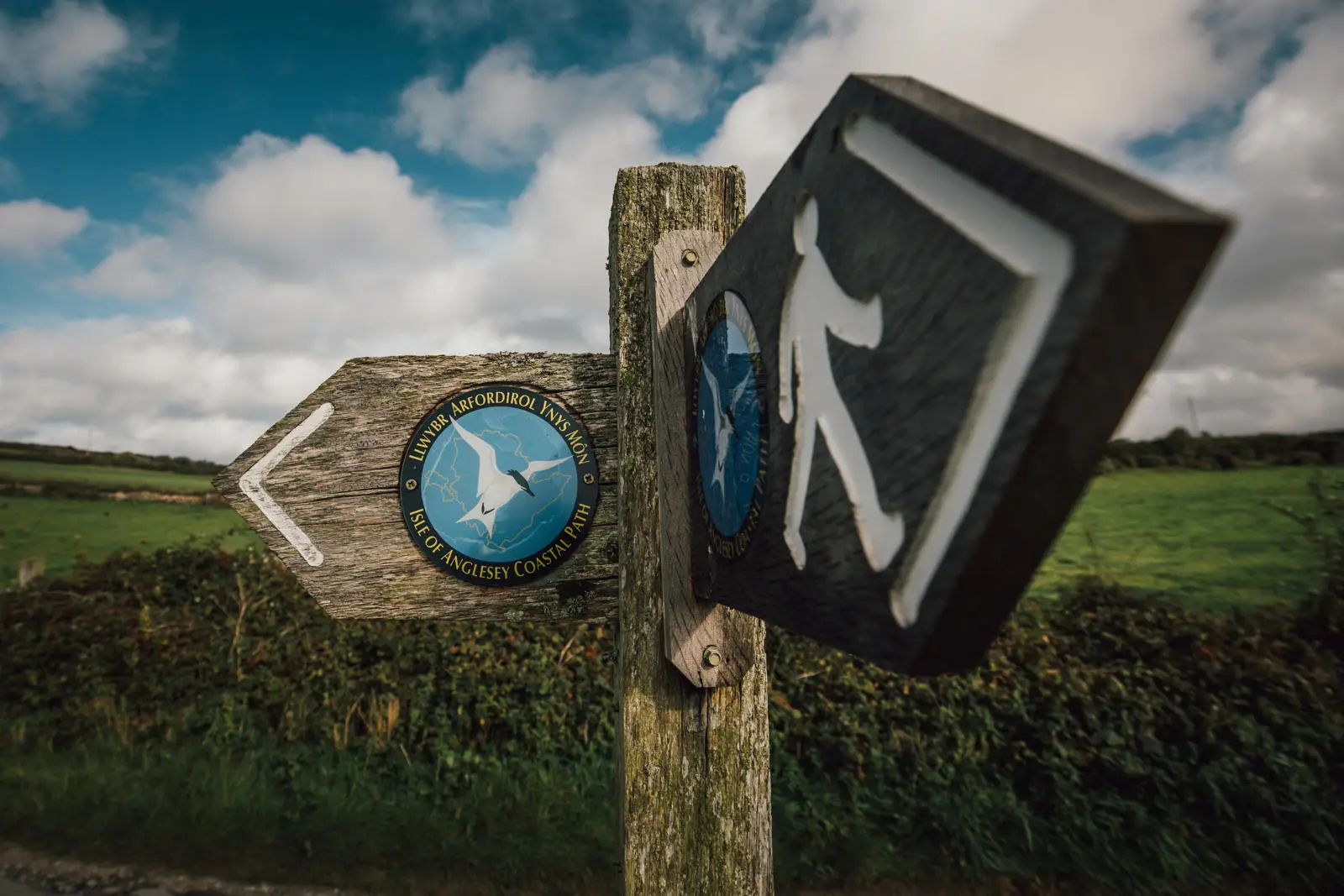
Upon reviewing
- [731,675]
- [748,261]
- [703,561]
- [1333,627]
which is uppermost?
[748,261]

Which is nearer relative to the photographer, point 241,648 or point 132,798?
point 132,798

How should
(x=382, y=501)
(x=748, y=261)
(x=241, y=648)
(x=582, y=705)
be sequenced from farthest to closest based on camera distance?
1. (x=241, y=648)
2. (x=582, y=705)
3. (x=382, y=501)
4. (x=748, y=261)

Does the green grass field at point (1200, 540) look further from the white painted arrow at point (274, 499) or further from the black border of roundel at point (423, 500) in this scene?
the white painted arrow at point (274, 499)

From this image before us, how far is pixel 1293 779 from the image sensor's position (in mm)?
3043

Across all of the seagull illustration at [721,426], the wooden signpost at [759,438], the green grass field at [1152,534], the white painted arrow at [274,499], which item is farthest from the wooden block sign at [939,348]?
the green grass field at [1152,534]

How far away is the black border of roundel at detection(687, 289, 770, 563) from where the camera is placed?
2.70ft

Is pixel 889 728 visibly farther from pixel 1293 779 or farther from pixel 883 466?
pixel 883 466

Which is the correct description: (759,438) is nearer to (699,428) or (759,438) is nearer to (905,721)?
(699,428)

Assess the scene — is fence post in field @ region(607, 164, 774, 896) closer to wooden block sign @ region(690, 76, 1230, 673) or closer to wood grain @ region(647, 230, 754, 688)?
wood grain @ region(647, 230, 754, 688)

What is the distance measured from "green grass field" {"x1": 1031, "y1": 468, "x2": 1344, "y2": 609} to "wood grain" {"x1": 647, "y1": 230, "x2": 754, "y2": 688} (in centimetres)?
327

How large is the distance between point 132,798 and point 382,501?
3.86 metres

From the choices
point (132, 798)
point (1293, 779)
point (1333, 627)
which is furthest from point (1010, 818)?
point (132, 798)

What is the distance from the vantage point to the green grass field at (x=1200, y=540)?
173 inches

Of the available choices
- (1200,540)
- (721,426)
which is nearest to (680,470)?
(721,426)
